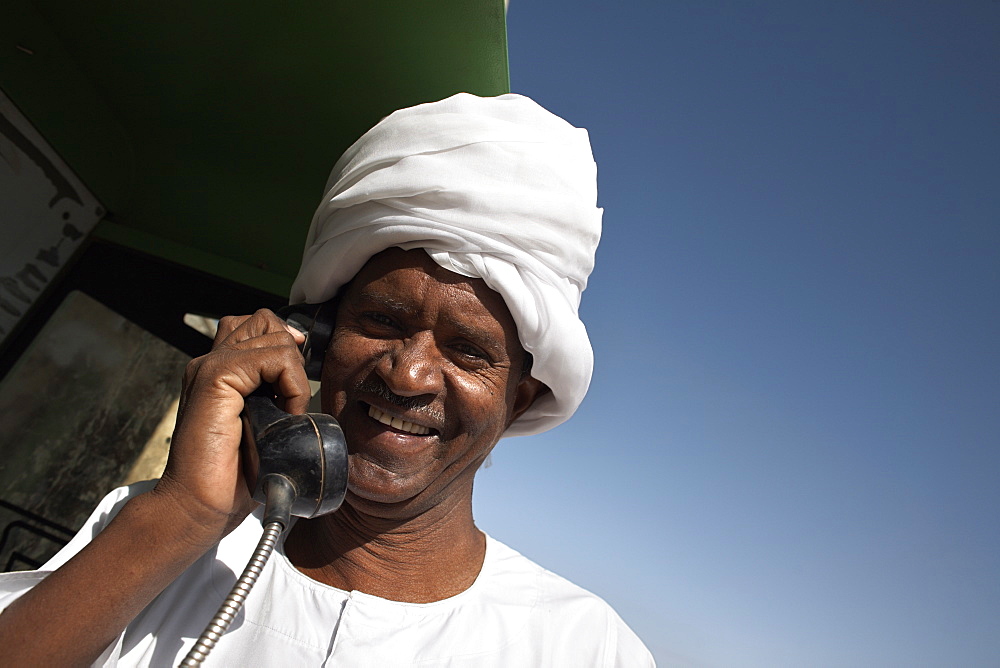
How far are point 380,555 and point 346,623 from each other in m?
0.22

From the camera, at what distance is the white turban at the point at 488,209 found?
1.63m

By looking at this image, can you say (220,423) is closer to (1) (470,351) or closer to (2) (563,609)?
(1) (470,351)

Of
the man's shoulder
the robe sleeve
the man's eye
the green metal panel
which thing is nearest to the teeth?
the man's eye

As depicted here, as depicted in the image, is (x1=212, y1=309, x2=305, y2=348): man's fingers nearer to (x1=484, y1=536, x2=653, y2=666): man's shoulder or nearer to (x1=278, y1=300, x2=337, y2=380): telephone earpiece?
(x1=278, y1=300, x2=337, y2=380): telephone earpiece

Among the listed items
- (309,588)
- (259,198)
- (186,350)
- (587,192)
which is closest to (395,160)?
(587,192)

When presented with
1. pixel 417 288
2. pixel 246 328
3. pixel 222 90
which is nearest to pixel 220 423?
pixel 246 328

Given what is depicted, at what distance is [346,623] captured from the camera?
1.52m

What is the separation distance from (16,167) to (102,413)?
110cm

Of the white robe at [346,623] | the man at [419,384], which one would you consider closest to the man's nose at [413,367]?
the man at [419,384]

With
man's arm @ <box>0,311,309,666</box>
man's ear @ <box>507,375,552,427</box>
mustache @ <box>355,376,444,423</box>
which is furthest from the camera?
man's ear @ <box>507,375,552,427</box>

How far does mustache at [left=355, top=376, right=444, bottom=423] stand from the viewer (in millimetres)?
1552

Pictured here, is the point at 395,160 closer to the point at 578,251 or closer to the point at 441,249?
the point at 441,249

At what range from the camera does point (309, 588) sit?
1.61 metres

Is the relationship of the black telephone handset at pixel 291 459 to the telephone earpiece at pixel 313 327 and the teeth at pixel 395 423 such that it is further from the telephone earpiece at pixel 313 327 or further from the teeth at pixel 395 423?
the telephone earpiece at pixel 313 327
